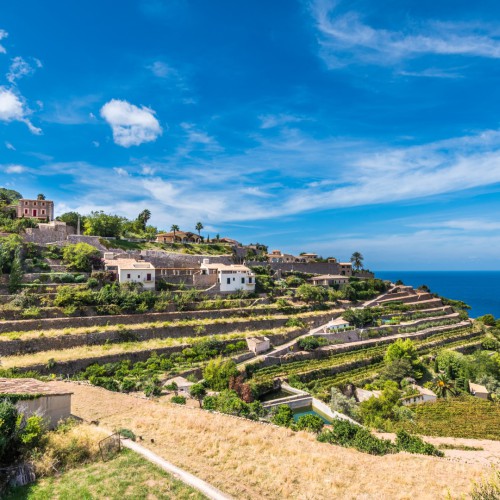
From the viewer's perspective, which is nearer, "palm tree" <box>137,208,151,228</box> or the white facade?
the white facade

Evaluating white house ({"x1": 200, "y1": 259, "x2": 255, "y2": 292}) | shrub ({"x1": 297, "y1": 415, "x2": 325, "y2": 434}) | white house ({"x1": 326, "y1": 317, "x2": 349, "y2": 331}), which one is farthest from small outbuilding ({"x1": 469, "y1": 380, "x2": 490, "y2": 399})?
white house ({"x1": 200, "y1": 259, "x2": 255, "y2": 292})

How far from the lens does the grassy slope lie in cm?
2373

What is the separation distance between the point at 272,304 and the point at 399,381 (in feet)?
57.2

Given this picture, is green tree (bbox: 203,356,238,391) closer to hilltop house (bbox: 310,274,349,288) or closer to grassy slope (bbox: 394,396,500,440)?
grassy slope (bbox: 394,396,500,440)

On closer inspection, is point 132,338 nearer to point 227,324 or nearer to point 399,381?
point 227,324

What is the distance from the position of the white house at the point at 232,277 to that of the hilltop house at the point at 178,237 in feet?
53.1

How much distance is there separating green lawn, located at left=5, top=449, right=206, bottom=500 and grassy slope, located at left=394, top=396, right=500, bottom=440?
1943 cm

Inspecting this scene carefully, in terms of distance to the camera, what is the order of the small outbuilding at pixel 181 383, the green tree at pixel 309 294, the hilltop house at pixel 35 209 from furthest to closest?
the hilltop house at pixel 35 209 < the green tree at pixel 309 294 < the small outbuilding at pixel 181 383

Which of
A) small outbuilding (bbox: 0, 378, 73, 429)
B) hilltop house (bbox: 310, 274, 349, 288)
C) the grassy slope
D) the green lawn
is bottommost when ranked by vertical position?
the grassy slope

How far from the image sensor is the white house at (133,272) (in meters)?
39.8

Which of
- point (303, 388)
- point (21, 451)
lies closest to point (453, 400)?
point (303, 388)

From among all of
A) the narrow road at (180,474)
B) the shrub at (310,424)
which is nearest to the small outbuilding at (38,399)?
the narrow road at (180,474)

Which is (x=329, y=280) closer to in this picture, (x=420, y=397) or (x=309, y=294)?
(x=309, y=294)

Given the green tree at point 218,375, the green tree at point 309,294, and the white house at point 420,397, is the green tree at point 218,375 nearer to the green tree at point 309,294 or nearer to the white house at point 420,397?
the white house at point 420,397
